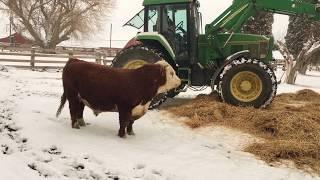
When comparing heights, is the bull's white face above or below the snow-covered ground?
above

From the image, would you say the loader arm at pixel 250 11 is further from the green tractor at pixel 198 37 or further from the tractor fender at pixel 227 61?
the tractor fender at pixel 227 61

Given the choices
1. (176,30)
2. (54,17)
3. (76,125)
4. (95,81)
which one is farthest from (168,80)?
(54,17)

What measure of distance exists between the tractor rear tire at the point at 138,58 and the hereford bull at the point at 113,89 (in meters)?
2.22

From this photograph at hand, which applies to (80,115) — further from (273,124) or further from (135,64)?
(273,124)

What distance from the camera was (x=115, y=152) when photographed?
6000 mm

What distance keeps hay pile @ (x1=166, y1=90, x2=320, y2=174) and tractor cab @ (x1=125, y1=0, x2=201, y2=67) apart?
3.82ft

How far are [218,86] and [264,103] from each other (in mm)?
1075

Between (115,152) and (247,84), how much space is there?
4391mm

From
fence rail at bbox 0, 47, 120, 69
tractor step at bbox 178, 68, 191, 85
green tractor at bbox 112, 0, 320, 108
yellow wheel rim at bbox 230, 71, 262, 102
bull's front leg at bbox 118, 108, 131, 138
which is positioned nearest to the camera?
bull's front leg at bbox 118, 108, 131, 138

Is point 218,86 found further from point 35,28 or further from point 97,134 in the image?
point 35,28

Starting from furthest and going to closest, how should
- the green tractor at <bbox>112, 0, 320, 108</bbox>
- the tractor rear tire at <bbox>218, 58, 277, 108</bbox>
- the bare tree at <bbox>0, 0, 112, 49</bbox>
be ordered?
the bare tree at <bbox>0, 0, 112, 49</bbox>, the green tractor at <bbox>112, 0, 320, 108</bbox>, the tractor rear tire at <bbox>218, 58, 277, 108</bbox>

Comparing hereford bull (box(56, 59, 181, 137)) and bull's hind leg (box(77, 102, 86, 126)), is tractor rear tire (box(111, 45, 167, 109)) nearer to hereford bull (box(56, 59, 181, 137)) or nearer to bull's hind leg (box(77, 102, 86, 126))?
hereford bull (box(56, 59, 181, 137))

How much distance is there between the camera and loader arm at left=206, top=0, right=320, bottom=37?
1043cm

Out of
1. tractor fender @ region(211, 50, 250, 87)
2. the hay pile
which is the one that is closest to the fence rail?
tractor fender @ region(211, 50, 250, 87)
